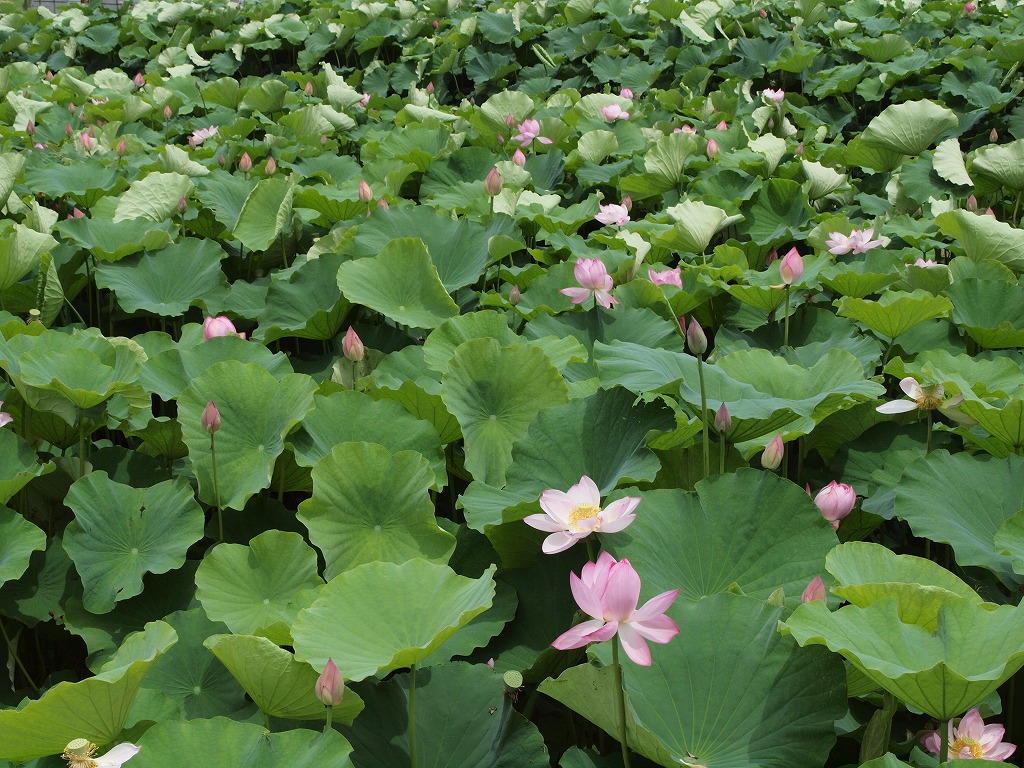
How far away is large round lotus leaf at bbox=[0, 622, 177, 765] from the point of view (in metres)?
0.85

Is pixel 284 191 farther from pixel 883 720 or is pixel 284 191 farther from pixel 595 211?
pixel 883 720

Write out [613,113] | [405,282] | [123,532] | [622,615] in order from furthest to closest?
[613,113], [405,282], [123,532], [622,615]

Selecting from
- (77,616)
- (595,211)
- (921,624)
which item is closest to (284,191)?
(595,211)

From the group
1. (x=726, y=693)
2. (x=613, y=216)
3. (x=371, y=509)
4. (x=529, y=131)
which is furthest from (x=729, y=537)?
(x=529, y=131)

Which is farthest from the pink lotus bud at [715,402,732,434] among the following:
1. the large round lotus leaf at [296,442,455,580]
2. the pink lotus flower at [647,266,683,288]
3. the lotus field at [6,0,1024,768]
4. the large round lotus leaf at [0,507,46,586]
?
the large round lotus leaf at [0,507,46,586]

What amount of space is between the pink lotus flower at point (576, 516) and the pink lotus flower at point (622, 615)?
167 mm

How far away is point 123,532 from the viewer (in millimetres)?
1334

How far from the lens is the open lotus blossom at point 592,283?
5.04 feet

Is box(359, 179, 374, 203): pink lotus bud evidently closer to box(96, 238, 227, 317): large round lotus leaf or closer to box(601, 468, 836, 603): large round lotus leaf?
box(96, 238, 227, 317): large round lotus leaf

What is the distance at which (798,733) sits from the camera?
2.81 feet

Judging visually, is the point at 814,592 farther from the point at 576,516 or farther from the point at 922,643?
the point at 576,516

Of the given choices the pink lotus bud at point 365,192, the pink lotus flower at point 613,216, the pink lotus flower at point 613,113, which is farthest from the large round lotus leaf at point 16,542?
the pink lotus flower at point 613,113

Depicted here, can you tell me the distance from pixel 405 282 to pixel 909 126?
1.66 m

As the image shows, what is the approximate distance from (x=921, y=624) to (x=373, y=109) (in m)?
3.24
